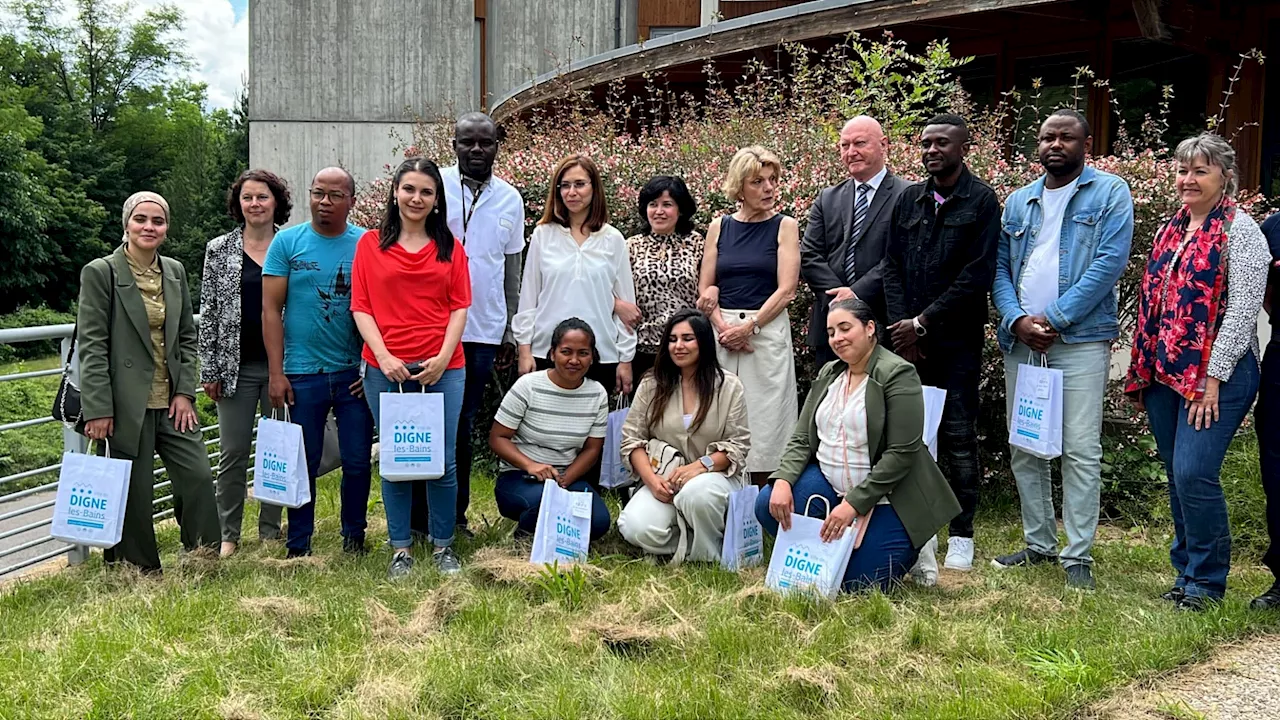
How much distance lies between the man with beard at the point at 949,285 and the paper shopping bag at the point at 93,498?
3.63 metres

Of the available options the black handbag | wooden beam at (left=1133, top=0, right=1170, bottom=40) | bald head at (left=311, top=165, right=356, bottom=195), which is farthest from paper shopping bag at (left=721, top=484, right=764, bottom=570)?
wooden beam at (left=1133, top=0, right=1170, bottom=40)

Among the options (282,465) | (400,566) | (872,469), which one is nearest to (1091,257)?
(872,469)

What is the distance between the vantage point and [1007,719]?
3314 millimetres

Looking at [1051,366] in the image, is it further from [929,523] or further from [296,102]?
[296,102]

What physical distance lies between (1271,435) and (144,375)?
16.1ft

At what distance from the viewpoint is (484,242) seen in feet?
18.0

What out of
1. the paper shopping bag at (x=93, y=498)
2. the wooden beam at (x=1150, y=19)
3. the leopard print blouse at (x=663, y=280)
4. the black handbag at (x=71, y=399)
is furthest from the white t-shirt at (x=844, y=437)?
the wooden beam at (x=1150, y=19)

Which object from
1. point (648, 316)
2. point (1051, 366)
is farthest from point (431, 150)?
point (1051, 366)

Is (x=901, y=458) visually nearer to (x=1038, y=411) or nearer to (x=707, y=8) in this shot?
(x=1038, y=411)

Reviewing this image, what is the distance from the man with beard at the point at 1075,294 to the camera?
4.70 metres

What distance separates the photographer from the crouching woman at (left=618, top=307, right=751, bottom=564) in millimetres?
5117

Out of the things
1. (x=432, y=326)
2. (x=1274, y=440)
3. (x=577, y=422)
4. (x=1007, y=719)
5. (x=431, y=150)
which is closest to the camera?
(x=1007, y=719)

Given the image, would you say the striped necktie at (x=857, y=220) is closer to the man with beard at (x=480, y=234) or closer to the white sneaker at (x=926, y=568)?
the white sneaker at (x=926, y=568)

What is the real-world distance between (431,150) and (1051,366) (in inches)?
283
